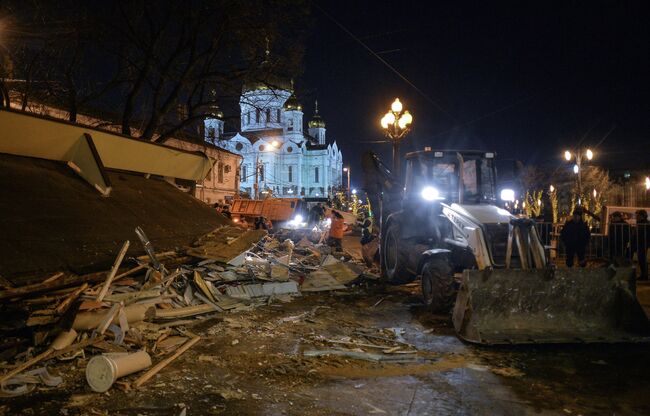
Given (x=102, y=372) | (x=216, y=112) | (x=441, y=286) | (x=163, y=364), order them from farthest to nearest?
1. (x=216, y=112)
2. (x=441, y=286)
3. (x=163, y=364)
4. (x=102, y=372)

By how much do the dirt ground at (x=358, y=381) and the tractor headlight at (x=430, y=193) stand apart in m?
2.78

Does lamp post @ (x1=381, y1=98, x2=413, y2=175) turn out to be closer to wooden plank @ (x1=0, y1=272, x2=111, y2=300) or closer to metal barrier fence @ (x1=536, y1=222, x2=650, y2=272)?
metal barrier fence @ (x1=536, y1=222, x2=650, y2=272)

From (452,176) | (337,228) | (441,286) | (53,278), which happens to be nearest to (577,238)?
(452,176)

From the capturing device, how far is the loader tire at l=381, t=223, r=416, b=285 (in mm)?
9461

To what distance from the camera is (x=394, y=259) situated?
993cm

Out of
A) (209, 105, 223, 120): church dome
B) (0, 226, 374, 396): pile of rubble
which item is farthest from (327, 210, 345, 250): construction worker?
(0, 226, 374, 396): pile of rubble

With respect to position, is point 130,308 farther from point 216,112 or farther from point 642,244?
point 642,244

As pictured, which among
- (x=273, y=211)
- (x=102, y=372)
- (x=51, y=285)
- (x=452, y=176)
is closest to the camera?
(x=102, y=372)

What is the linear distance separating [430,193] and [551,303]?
3219mm

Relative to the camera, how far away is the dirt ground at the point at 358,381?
3.91 meters

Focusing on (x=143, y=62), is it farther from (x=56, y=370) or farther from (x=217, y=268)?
(x=56, y=370)

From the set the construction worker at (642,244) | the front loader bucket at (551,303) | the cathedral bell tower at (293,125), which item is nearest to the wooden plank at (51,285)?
the front loader bucket at (551,303)

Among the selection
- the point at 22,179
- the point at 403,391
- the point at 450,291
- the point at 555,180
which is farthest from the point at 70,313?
the point at 555,180

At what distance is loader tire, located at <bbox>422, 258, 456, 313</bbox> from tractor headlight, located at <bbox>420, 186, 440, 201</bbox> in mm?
1482
